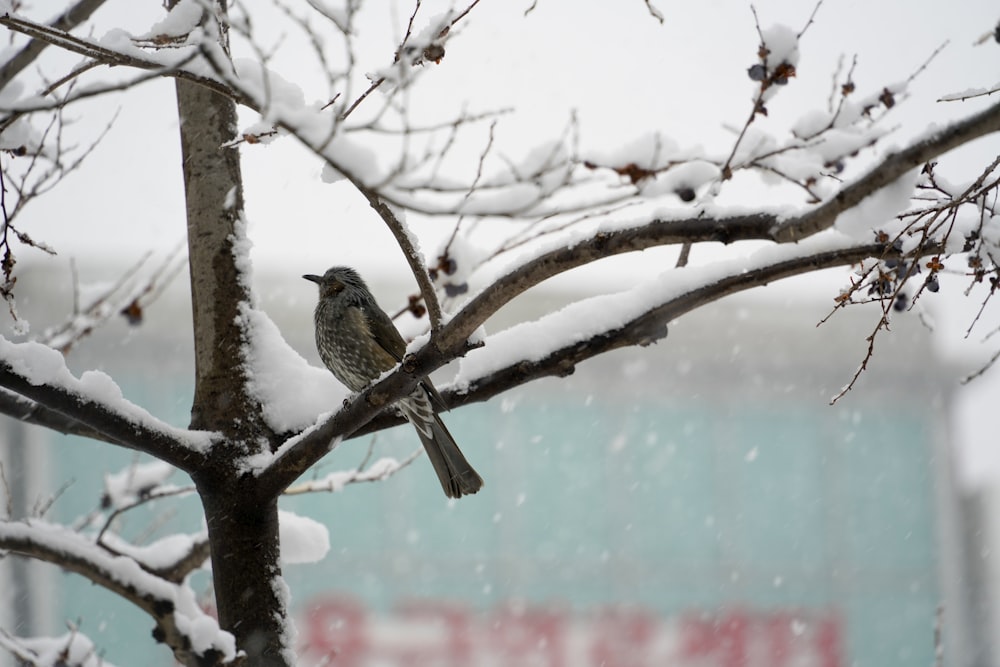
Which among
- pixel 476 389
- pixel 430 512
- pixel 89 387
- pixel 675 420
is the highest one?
pixel 675 420

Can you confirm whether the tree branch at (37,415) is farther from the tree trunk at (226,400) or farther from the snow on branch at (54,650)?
the snow on branch at (54,650)

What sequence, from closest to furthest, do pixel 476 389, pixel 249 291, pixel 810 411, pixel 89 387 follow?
pixel 89 387 → pixel 476 389 → pixel 249 291 → pixel 810 411

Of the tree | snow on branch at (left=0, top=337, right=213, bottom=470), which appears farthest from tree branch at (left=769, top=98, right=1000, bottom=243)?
snow on branch at (left=0, top=337, right=213, bottom=470)

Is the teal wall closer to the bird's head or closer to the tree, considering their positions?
the bird's head

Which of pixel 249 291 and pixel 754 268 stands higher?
pixel 249 291

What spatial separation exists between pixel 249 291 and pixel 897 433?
13.7m

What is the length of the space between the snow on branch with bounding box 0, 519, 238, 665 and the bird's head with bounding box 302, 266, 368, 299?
6.49 ft

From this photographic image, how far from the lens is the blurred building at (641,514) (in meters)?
11.4

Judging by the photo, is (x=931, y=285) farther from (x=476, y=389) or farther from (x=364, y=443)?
(x=364, y=443)

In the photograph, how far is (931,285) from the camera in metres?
2.57

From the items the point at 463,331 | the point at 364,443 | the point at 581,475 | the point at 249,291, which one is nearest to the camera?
the point at 463,331

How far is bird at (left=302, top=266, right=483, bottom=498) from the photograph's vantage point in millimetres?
3635

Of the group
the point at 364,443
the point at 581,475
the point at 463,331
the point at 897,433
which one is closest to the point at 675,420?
the point at 581,475

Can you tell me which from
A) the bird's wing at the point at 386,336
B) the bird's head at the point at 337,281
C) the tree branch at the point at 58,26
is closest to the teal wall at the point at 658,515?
the bird's head at the point at 337,281
